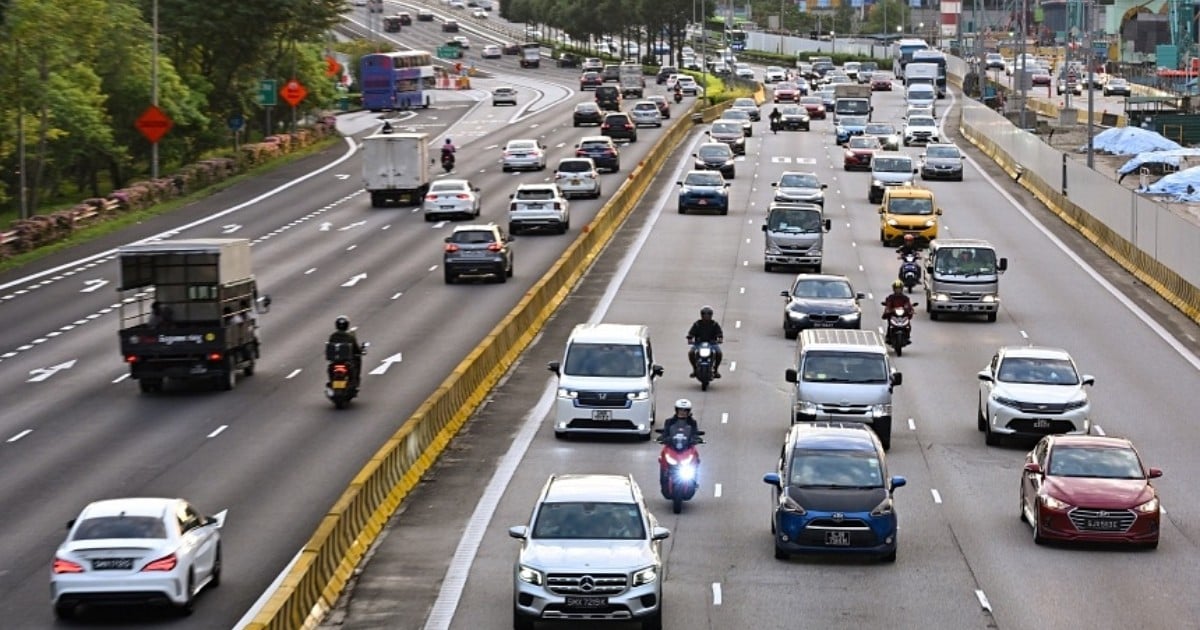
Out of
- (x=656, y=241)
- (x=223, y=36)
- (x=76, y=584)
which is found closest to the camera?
(x=76, y=584)

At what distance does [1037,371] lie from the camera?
34.7 meters

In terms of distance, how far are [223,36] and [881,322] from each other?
5857 centimetres

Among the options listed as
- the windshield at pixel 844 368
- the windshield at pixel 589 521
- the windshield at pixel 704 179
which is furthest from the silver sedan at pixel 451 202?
the windshield at pixel 589 521

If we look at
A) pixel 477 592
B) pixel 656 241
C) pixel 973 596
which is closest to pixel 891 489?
pixel 973 596

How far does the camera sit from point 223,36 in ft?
330

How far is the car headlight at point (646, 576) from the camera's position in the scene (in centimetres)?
2192

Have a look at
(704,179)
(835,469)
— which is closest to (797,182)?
(704,179)

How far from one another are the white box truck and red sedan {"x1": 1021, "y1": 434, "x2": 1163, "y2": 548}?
49582 mm

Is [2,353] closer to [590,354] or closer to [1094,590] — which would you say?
[590,354]

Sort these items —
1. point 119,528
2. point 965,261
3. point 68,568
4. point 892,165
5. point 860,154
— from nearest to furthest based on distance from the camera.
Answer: point 68,568 < point 119,528 < point 965,261 < point 892,165 < point 860,154

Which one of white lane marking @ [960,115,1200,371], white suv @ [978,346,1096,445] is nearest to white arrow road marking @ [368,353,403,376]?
white suv @ [978,346,1096,445]

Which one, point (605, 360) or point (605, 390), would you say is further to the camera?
point (605, 360)

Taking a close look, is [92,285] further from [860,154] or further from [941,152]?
[860,154]

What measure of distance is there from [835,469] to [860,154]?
2573 inches
